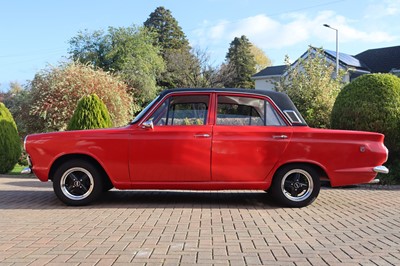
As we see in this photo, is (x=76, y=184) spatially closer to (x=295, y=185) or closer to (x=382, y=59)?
Answer: (x=295, y=185)

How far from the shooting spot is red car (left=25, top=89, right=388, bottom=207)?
617 cm

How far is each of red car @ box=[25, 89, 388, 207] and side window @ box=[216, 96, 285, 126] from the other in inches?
0.7

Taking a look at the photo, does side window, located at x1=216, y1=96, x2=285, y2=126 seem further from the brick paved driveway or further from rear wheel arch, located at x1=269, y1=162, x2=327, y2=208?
the brick paved driveway

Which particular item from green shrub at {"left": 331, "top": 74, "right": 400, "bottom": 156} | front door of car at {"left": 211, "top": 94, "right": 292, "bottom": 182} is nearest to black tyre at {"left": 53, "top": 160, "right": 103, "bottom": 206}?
front door of car at {"left": 211, "top": 94, "right": 292, "bottom": 182}

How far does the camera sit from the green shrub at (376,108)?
9.23 metres

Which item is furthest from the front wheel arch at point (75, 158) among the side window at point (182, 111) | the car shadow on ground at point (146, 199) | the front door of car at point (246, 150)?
the front door of car at point (246, 150)

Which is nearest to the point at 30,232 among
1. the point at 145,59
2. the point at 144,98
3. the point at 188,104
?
the point at 188,104

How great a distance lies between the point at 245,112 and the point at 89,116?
19.0 feet

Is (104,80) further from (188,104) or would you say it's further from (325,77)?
(188,104)

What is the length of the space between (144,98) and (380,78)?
101 ft

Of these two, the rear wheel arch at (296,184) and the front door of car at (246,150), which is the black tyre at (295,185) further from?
the front door of car at (246,150)

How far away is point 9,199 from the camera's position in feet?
23.2

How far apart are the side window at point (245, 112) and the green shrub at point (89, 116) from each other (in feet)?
17.7

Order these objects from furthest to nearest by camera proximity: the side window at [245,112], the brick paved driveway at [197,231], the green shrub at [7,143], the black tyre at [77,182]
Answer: the green shrub at [7,143] < the side window at [245,112] < the black tyre at [77,182] < the brick paved driveway at [197,231]
